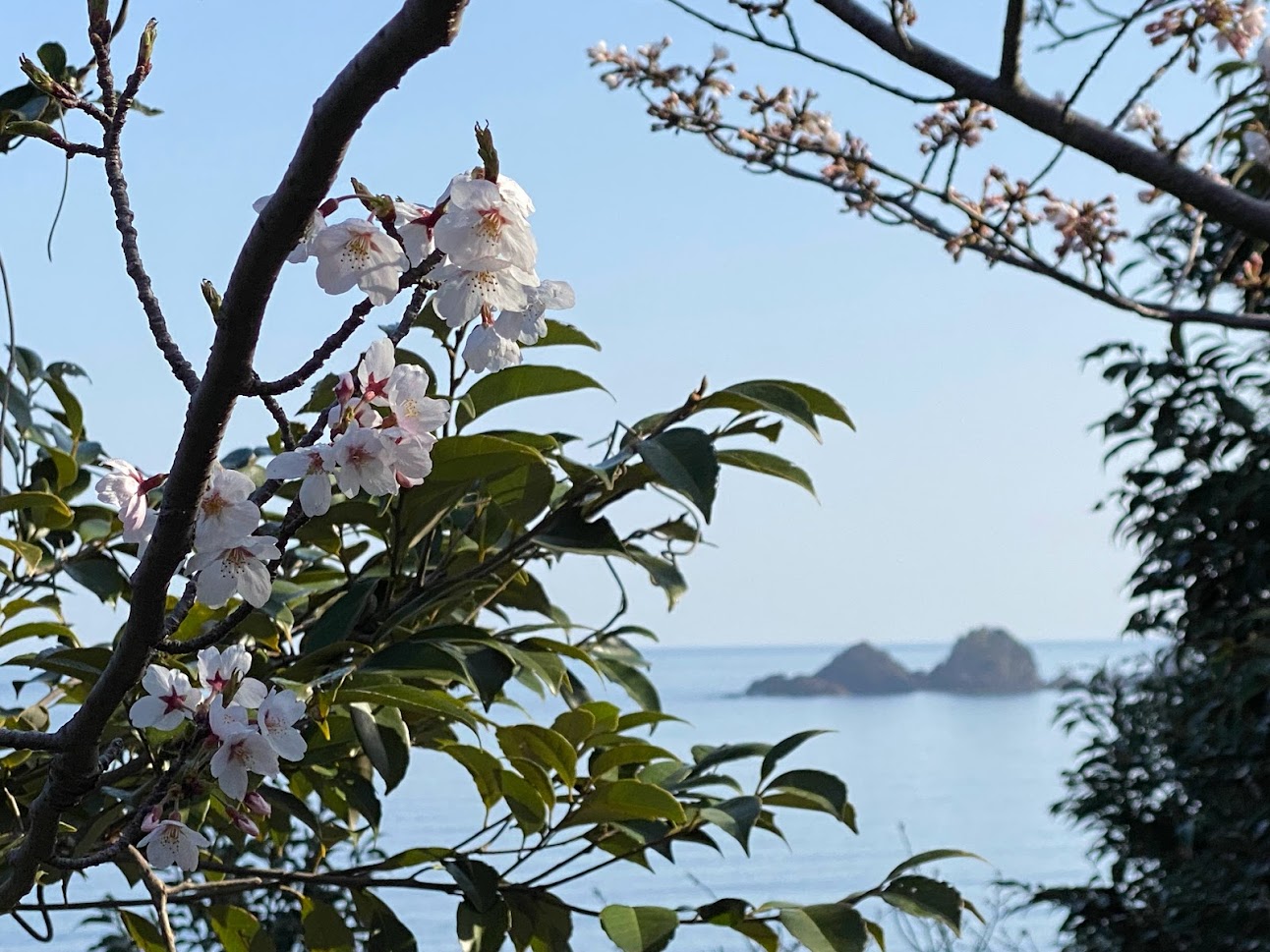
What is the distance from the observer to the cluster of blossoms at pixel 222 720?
20.5 inches

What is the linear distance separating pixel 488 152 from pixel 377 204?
58mm

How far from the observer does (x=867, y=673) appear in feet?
44.7

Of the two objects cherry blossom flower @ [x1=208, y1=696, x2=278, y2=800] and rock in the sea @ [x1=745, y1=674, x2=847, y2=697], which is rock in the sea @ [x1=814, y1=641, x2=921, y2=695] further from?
cherry blossom flower @ [x1=208, y1=696, x2=278, y2=800]

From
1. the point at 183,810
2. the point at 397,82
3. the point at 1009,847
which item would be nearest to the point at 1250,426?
the point at 183,810

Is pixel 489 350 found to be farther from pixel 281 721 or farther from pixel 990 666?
pixel 990 666

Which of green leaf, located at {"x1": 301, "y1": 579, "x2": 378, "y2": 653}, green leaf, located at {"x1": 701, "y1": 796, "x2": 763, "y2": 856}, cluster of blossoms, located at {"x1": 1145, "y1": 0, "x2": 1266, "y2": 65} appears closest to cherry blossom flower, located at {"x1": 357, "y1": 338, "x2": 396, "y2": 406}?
green leaf, located at {"x1": 301, "y1": 579, "x2": 378, "y2": 653}

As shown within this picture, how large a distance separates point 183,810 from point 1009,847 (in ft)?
16.2

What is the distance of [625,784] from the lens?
685 millimetres

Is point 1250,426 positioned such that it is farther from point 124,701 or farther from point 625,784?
point 124,701

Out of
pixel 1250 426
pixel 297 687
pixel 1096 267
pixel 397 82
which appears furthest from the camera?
pixel 1250 426

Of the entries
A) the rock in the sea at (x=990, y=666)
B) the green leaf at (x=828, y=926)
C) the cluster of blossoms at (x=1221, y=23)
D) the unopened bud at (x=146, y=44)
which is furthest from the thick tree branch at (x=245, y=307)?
the rock in the sea at (x=990, y=666)

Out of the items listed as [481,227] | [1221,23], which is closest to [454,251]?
[481,227]

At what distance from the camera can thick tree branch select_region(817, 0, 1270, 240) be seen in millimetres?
1144

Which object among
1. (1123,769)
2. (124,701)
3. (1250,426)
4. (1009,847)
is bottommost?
(1009,847)
